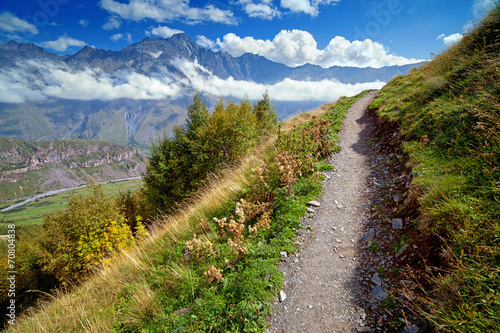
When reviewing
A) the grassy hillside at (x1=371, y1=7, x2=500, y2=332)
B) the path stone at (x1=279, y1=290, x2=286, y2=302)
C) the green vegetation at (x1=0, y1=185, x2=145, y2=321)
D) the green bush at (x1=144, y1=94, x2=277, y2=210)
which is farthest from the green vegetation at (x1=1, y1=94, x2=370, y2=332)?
the green bush at (x1=144, y1=94, x2=277, y2=210)

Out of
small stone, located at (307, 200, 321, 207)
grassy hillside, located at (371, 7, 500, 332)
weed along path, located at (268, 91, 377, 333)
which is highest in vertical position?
grassy hillside, located at (371, 7, 500, 332)

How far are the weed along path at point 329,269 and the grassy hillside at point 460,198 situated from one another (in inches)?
46.7

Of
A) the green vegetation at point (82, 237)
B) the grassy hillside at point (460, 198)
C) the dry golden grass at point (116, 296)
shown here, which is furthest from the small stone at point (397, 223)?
the green vegetation at point (82, 237)

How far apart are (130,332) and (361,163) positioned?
995cm

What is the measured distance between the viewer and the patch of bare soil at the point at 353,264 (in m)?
3.71

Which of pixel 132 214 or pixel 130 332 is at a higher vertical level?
pixel 130 332

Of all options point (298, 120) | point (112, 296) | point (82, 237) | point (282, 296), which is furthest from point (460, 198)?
point (82, 237)

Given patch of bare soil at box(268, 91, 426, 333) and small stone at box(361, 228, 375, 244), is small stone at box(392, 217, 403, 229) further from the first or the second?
small stone at box(361, 228, 375, 244)

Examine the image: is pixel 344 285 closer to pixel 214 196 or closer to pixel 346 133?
pixel 214 196

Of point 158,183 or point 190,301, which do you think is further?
point 158,183

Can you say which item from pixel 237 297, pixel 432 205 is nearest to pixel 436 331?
pixel 432 205

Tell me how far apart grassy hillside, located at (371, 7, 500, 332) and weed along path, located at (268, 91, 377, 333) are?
1187 millimetres

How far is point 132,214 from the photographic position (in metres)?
36.9

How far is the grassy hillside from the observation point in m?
2.87
